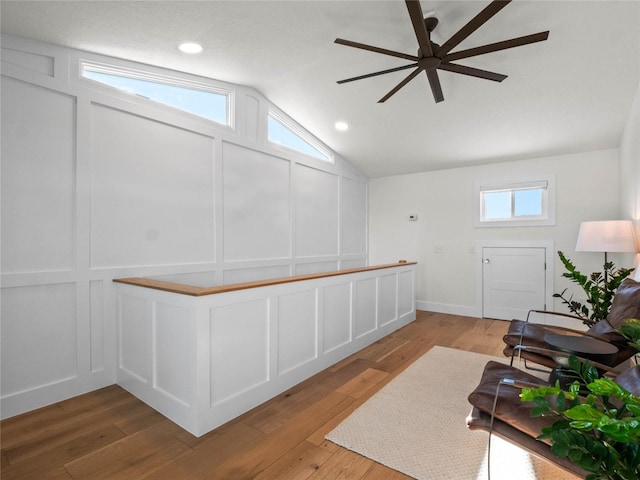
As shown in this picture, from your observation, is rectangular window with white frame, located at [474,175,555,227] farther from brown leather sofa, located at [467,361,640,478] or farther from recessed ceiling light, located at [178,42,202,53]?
recessed ceiling light, located at [178,42,202,53]

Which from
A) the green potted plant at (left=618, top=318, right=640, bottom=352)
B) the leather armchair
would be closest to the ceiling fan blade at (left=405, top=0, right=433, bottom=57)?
the green potted plant at (left=618, top=318, right=640, bottom=352)

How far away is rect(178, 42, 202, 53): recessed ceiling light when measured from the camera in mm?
2883

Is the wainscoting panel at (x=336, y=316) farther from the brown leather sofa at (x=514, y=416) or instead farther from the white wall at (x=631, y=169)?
the white wall at (x=631, y=169)

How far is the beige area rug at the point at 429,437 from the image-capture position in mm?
1746

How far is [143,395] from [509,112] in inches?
175

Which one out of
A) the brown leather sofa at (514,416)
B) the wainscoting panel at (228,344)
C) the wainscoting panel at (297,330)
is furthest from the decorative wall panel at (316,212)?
the brown leather sofa at (514,416)

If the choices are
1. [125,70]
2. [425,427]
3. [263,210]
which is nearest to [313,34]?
[125,70]

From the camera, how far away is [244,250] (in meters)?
3.90

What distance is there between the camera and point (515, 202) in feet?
16.0

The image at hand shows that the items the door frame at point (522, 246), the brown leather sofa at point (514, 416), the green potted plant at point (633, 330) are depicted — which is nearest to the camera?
the green potted plant at point (633, 330)

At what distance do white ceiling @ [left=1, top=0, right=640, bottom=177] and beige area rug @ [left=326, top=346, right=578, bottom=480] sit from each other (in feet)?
9.27

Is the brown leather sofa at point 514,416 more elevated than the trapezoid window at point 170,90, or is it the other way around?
the trapezoid window at point 170,90

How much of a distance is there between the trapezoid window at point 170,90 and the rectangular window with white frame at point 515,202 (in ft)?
12.6

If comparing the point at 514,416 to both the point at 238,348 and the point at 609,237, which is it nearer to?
the point at 238,348
